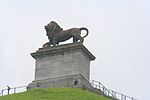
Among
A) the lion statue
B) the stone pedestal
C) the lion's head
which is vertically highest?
the lion's head

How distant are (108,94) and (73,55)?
4371 millimetres

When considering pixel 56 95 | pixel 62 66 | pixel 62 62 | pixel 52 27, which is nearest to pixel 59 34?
pixel 52 27

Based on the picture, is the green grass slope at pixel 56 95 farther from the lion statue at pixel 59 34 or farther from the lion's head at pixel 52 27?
the lion's head at pixel 52 27

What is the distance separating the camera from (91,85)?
5859 centimetres

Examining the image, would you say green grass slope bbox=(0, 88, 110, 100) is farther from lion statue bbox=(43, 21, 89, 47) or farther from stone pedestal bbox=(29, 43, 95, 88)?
lion statue bbox=(43, 21, 89, 47)

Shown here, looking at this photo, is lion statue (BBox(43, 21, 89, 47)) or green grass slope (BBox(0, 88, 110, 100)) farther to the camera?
lion statue (BBox(43, 21, 89, 47))

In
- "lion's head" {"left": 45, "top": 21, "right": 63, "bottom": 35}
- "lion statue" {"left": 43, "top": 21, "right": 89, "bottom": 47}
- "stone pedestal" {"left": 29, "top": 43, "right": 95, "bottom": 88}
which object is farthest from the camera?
"lion's head" {"left": 45, "top": 21, "right": 63, "bottom": 35}

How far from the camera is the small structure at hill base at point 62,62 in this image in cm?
5781

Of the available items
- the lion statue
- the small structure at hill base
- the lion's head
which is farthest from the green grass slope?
the lion's head

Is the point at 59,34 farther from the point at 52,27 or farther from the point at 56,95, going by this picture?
the point at 56,95

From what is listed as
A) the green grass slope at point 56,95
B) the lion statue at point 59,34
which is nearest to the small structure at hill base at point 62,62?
the lion statue at point 59,34

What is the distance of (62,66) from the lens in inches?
2304

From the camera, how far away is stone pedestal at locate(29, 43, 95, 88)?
57781 mm

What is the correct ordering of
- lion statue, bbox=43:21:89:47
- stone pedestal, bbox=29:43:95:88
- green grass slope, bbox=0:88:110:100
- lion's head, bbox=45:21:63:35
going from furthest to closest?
lion's head, bbox=45:21:63:35 < lion statue, bbox=43:21:89:47 < stone pedestal, bbox=29:43:95:88 < green grass slope, bbox=0:88:110:100
